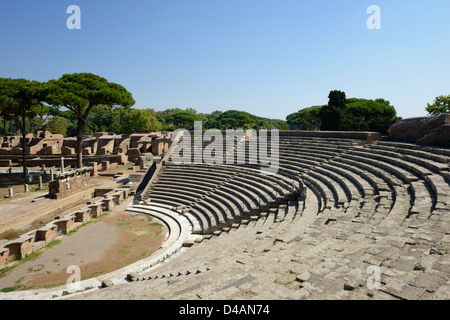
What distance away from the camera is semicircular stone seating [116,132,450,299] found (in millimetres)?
4848

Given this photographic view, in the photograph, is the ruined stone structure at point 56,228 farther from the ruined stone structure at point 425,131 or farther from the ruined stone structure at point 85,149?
the ruined stone structure at point 425,131

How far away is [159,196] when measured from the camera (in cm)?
1998

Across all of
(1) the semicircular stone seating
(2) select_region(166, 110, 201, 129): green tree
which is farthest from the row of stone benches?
(2) select_region(166, 110, 201, 129): green tree

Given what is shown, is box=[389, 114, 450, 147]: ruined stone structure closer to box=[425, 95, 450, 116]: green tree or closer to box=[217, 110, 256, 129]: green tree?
box=[425, 95, 450, 116]: green tree

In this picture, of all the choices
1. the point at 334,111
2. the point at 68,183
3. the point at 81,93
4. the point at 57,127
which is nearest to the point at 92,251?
the point at 68,183

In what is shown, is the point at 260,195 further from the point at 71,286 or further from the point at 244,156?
the point at 71,286

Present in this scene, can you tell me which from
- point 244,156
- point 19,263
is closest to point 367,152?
point 244,156

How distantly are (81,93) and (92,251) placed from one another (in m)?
18.2

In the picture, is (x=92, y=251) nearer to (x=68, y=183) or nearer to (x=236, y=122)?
(x=68, y=183)

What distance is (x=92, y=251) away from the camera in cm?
1253

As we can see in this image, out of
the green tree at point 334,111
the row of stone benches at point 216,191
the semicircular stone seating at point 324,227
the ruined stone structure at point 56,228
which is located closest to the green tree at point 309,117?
the green tree at point 334,111

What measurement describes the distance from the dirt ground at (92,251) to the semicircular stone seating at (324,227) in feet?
8.42

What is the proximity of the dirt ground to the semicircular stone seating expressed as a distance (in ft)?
8.42
